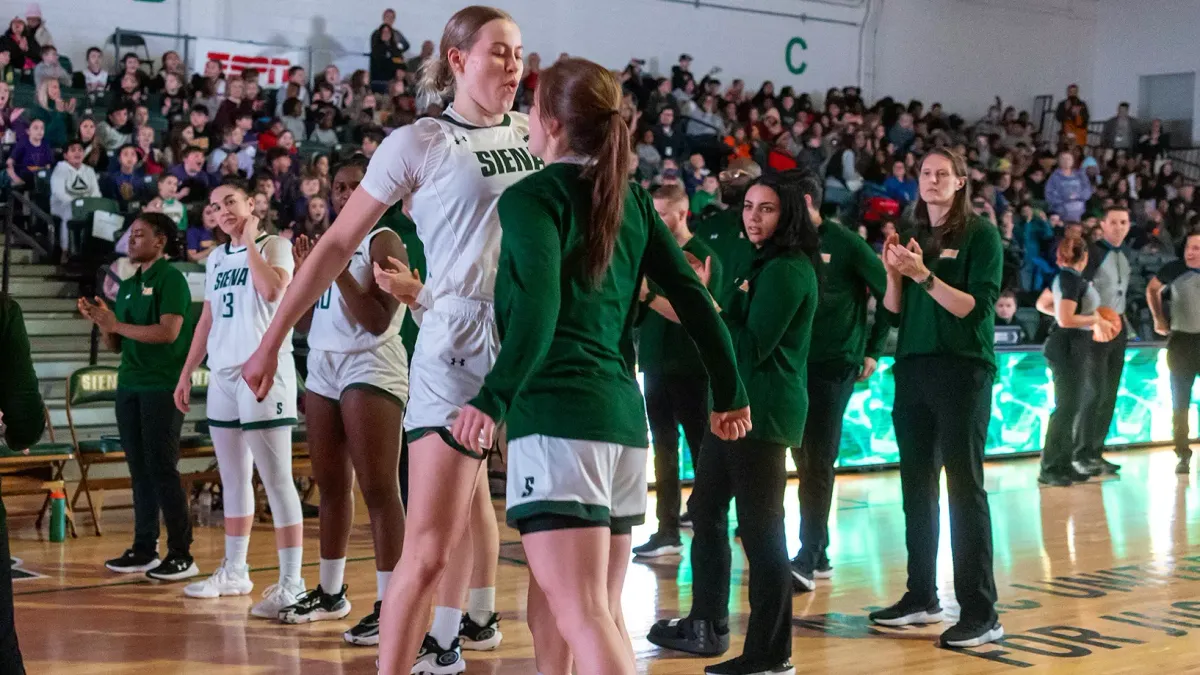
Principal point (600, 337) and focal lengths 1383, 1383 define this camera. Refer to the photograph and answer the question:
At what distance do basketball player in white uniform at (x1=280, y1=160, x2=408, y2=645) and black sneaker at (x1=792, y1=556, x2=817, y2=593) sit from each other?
1868 millimetres

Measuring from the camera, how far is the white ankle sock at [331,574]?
509cm

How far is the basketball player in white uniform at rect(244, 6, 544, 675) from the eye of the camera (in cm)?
328

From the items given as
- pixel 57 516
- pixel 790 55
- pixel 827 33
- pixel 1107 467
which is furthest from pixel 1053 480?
pixel 827 33

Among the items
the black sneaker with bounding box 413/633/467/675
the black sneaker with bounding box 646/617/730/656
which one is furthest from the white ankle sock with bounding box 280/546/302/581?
the black sneaker with bounding box 646/617/730/656

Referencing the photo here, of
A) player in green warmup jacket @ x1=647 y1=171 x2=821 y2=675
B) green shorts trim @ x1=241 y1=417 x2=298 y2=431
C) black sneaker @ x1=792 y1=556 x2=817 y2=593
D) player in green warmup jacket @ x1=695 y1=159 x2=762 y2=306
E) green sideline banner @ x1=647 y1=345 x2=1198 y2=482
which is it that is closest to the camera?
player in green warmup jacket @ x1=647 y1=171 x2=821 y2=675

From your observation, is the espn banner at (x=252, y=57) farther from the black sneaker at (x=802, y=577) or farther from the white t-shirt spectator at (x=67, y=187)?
the black sneaker at (x=802, y=577)

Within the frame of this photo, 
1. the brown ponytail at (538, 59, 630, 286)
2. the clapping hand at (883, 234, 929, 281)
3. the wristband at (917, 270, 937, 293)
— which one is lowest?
the wristband at (917, 270, 937, 293)

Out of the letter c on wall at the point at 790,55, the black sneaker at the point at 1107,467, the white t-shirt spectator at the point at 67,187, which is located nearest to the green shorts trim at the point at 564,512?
the black sneaker at the point at 1107,467

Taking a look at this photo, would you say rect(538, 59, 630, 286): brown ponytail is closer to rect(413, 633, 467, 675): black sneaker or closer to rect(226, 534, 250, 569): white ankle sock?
rect(413, 633, 467, 675): black sneaker

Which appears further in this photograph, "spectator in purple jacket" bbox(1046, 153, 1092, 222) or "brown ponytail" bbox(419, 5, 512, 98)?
"spectator in purple jacket" bbox(1046, 153, 1092, 222)

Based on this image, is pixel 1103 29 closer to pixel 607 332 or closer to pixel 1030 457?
pixel 1030 457

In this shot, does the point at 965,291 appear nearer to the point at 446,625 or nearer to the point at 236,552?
the point at 446,625

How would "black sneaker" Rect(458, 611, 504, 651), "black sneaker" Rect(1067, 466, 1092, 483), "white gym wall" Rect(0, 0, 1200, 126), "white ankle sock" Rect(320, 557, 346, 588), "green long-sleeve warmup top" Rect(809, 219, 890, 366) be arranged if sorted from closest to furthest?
"black sneaker" Rect(458, 611, 504, 651) → "white ankle sock" Rect(320, 557, 346, 588) → "green long-sleeve warmup top" Rect(809, 219, 890, 366) → "black sneaker" Rect(1067, 466, 1092, 483) → "white gym wall" Rect(0, 0, 1200, 126)

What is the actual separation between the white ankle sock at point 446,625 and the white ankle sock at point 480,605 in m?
0.45
